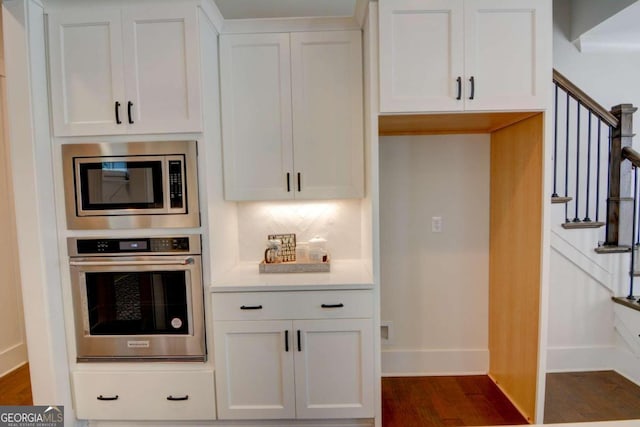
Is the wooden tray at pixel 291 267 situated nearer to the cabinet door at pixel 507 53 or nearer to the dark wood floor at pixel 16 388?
the cabinet door at pixel 507 53

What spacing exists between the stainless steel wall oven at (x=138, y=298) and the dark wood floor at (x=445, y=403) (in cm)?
132

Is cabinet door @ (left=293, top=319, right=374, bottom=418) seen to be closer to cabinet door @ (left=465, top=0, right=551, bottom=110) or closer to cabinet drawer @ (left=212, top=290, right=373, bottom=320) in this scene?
cabinet drawer @ (left=212, top=290, right=373, bottom=320)

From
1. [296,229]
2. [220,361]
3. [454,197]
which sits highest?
[454,197]

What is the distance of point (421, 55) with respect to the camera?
172 centimetres

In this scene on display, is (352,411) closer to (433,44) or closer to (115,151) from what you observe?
(115,151)

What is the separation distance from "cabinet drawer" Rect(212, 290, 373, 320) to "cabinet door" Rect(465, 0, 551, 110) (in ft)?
4.10

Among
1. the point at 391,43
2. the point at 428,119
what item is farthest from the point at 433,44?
the point at 428,119

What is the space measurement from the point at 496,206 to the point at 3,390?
380 centimetres

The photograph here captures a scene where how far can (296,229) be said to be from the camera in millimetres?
2375

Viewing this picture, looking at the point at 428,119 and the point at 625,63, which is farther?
the point at 625,63

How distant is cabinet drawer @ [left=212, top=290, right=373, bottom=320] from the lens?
180 centimetres

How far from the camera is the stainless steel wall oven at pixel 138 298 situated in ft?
5.84

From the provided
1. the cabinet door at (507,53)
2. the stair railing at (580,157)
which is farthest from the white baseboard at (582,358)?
the cabinet door at (507,53)

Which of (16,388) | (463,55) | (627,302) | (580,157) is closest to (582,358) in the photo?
(627,302)
